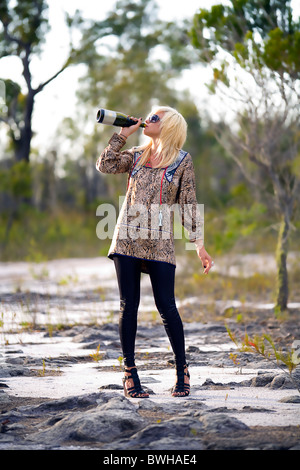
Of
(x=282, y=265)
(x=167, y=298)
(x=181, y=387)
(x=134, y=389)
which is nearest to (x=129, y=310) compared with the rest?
(x=167, y=298)

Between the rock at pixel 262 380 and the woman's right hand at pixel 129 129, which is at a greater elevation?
the woman's right hand at pixel 129 129

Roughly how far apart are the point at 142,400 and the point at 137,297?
2.17 feet

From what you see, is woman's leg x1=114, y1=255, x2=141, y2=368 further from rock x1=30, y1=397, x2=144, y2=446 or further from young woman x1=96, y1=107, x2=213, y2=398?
rock x1=30, y1=397, x2=144, y2=446

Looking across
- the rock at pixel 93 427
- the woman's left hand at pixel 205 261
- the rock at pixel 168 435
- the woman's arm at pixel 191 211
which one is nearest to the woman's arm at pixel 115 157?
the woman's arm at pixel 191 211

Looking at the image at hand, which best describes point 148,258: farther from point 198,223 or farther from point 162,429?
point 162,429

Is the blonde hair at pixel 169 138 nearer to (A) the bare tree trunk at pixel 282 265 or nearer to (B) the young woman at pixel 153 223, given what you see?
(B) the young woman at pixel 153 223

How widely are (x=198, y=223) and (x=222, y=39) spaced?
503cm

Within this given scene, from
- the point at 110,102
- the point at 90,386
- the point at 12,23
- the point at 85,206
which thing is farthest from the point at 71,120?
the point at 90,386

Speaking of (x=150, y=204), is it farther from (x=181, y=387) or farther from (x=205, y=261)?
(x=181, y=387)

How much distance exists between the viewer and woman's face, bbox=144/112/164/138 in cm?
464

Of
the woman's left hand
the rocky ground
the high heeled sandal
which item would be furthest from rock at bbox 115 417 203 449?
the woman's left hand

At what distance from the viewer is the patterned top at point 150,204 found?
14.8 feet

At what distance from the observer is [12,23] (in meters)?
22.6

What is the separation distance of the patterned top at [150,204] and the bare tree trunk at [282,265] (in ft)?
14.3
